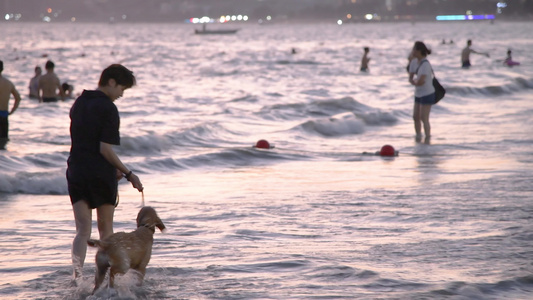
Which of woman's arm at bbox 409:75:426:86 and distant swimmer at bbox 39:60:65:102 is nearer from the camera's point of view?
woman's arm at bbox 409:75:426:86

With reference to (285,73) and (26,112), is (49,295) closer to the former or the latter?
(26,112)

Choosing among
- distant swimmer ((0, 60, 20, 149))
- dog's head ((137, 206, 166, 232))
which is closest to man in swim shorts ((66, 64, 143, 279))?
dog's head ((137, 206, 166, 232))

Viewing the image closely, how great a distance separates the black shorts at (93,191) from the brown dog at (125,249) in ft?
0.87

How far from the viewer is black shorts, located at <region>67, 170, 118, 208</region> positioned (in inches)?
202

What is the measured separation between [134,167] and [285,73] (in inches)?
1339

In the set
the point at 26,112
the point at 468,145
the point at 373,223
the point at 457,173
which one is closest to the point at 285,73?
the point at 26,112

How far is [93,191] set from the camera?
16.9 ft

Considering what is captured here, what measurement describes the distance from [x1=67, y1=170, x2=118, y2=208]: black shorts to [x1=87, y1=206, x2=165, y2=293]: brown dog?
0.87 feet

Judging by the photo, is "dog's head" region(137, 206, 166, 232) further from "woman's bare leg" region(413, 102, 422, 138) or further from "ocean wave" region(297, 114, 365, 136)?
"ocean wave" region(297, 114, 365, 136)

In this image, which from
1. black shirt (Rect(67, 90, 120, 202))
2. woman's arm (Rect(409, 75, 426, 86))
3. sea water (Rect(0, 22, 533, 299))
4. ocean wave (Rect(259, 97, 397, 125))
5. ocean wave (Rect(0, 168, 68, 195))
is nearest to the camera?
black shirt (Rect(67, 90, 120, 202))

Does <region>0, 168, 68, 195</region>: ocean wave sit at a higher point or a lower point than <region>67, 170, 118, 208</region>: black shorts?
lower

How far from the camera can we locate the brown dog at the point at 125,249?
15.5ft

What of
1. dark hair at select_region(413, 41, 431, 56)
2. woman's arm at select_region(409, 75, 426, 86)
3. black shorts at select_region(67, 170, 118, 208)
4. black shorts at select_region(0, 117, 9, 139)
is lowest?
black shorts at select_region(67, 170, 118, 208)

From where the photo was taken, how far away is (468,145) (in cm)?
1416
